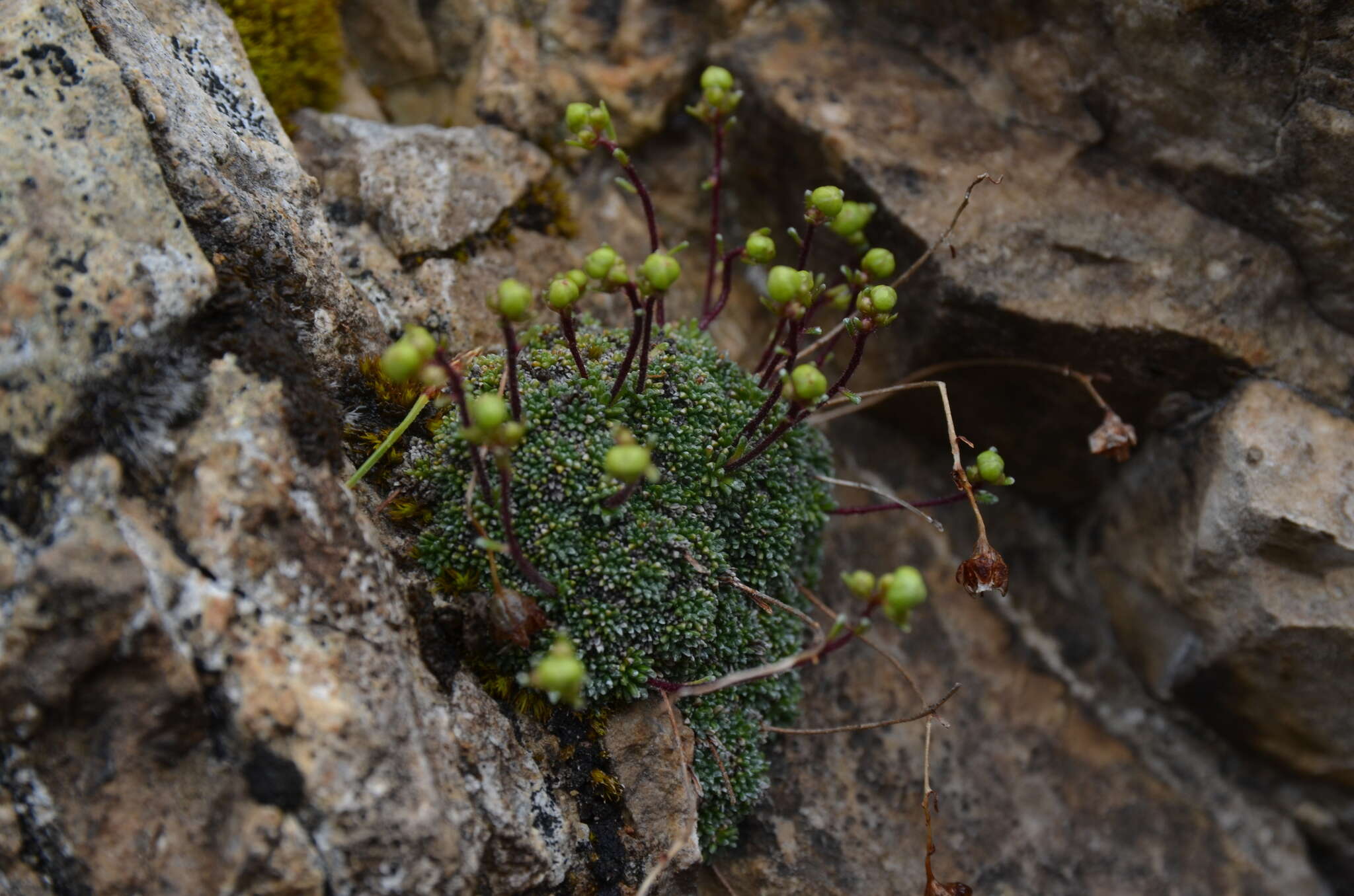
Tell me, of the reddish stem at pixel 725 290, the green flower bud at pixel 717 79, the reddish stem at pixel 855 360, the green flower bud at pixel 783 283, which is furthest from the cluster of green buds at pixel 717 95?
the reddish stem at pixel 855 360

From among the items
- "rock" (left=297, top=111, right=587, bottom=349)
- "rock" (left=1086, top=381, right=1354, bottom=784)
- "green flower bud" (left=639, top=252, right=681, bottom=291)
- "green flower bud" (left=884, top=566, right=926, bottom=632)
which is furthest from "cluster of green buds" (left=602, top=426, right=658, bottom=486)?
"rock" (left=1086, top=381, right=1354, bottom=784)

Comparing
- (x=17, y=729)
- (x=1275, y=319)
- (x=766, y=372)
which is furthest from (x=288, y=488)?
(x=1275, y=319)

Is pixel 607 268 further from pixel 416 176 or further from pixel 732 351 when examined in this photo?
pixel 732 351

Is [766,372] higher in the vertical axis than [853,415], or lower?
higher

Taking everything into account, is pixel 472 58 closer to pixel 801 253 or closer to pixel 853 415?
pixel 801 253

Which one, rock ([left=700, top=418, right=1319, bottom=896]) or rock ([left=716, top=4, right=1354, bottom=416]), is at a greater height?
rock ([left=716, top=4, right=1354, bottom=416])

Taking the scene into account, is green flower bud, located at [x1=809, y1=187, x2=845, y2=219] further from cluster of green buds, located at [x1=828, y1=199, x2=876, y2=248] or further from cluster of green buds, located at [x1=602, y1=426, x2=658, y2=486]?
cluster of green buds, located at [x1=602, y1=426, x2=658, y2=486]

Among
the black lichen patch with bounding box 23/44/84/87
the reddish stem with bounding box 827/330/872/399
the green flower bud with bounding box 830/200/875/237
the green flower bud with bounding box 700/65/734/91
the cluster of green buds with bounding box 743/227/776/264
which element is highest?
the black lichen patch with bounding box 23/44/84/87
